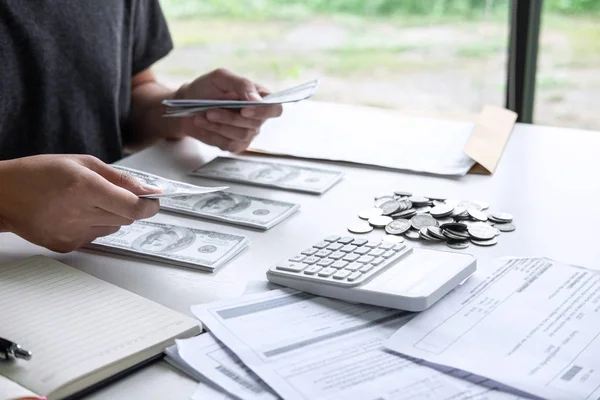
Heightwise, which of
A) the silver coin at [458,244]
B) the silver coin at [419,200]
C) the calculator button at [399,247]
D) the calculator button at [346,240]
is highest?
the calculator button at [399,247]

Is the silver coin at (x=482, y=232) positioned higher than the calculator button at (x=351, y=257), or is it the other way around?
the calculator button at (x=351, y=257)

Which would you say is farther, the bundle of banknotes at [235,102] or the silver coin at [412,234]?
the bundle of banknotes at [235,102]

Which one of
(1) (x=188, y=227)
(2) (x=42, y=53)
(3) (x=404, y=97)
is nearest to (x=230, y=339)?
(1) (x=188, y=227)

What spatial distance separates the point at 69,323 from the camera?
800 millimetres

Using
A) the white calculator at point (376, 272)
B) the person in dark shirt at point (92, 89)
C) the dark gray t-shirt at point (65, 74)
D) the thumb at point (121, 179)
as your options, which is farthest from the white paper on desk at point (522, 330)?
the dark gray t-shirt at point (65, 74)

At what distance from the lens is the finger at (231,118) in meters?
1.35

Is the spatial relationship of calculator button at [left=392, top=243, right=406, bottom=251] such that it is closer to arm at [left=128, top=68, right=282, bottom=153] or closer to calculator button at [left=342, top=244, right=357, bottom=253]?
calculator button at [left=342, top=244, right=357, bottom=253]

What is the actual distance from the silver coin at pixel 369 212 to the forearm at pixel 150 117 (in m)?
0.48

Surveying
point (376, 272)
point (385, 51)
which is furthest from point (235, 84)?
point (385, 51)

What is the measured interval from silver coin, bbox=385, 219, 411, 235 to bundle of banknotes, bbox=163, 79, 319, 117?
29 centimetres

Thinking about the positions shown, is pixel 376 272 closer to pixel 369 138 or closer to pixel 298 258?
pixel 298 258

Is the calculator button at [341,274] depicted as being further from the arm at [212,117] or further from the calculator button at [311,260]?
the arm at [212,117]

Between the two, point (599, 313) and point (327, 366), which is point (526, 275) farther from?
point (327, 366)

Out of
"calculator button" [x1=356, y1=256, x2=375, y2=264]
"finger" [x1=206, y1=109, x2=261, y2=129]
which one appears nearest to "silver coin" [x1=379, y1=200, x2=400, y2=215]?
"calculator button" [x1=356, y1=256, x2=375, y2=264]
